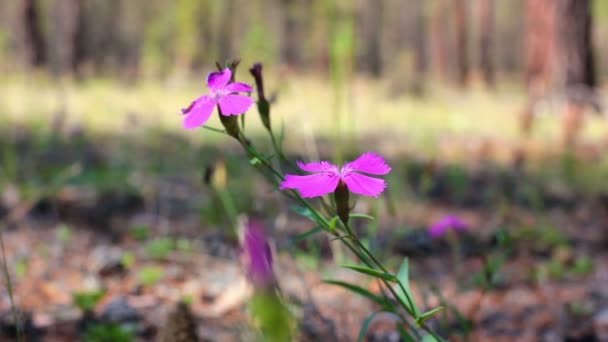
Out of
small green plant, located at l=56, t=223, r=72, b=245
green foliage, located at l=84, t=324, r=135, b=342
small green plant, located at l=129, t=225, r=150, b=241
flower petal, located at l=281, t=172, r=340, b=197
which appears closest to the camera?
flower petal, located at l=281, t=172, r=340, b=197

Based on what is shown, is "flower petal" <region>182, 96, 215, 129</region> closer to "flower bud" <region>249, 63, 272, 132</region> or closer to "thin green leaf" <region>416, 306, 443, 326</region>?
"flower bud" <region>249, 63, 272, 132</region>

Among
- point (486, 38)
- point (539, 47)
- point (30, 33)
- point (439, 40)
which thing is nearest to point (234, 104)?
point (539, 47)

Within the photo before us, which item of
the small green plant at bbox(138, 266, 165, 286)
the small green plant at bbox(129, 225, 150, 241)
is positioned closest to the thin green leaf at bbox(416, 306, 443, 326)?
the small green plant at bbox(138, 266, 165, 286)

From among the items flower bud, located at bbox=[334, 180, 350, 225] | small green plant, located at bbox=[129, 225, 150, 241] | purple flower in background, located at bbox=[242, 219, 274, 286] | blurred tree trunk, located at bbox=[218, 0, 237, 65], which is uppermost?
blurred tree trunk, located at bbox=[218, 0, 237, 65]

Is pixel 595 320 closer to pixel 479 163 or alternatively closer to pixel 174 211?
pixel 174 211

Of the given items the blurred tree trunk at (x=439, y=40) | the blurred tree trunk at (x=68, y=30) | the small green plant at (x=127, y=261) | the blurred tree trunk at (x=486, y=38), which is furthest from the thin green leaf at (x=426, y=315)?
the blurred tree trunk at (x=439, y=40)

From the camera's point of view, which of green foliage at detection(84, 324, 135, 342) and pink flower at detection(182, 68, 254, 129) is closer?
pink flower at detection(182, 68, 254, 129)

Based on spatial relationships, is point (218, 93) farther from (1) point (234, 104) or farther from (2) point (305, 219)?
(2) point (305, 219)
